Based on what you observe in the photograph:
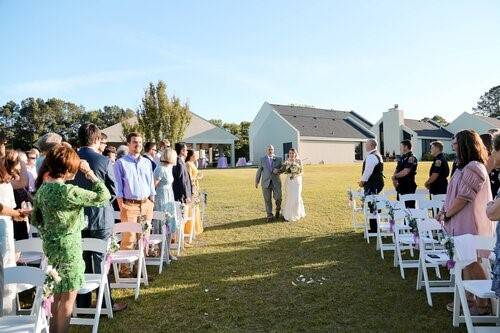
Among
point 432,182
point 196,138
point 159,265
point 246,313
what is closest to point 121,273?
point 159,265

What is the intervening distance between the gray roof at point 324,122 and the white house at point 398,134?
1.96 metres

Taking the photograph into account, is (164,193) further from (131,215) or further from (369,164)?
(369,164)

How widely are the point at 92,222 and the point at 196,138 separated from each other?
130ft

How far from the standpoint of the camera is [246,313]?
206 inches

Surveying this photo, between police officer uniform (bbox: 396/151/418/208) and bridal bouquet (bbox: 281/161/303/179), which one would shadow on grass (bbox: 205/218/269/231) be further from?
police officer uniform (bbox: 396/151/418/208)

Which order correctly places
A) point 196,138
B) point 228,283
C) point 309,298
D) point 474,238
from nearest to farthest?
point 474,238 → point 309,298 → point 228,283 → point 196,138

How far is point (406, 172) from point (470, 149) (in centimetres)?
417

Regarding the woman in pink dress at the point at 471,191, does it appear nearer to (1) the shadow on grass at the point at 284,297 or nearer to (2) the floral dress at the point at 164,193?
(1) the shadow on grass at the point at 284,297

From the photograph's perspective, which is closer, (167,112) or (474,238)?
(474,238)

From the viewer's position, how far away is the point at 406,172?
349 inches

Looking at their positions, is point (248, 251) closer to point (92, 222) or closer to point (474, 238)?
point (92, 222)

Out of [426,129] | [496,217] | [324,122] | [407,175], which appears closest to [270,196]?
[407,175]

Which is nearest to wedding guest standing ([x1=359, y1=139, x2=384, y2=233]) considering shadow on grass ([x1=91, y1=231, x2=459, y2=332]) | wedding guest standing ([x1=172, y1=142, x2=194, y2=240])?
shadow on grass ([x1=91, y1=231, x2=459, y2=332])

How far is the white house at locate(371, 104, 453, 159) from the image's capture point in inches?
2045
